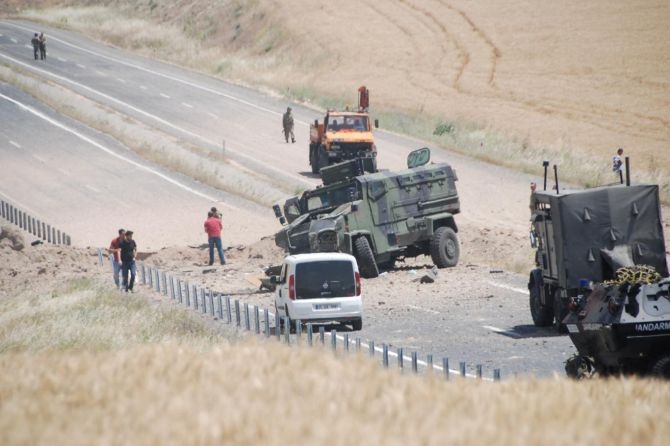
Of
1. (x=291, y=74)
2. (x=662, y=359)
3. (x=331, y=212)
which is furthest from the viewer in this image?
(x=291, y=74)

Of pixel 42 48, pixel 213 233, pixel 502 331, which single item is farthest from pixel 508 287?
pixel 42 48

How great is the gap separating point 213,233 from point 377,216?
6.20m

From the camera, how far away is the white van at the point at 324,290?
25734 millimetres

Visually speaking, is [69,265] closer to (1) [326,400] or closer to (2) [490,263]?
(2) [490,263]

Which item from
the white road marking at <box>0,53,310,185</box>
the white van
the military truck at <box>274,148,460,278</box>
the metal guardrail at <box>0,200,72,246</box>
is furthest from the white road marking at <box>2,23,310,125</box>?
the white van

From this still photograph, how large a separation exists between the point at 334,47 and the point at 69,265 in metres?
50.3

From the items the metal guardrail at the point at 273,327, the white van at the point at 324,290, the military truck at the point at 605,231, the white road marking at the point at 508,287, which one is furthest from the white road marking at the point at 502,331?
the white road marking at the point at 508,287

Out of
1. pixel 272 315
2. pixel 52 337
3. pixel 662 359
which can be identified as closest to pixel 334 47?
pixel 272 315

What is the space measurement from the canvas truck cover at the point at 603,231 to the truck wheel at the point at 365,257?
30.4 feet

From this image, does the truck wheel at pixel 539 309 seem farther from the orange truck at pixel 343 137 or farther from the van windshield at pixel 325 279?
the orange truck at pixel 343 137

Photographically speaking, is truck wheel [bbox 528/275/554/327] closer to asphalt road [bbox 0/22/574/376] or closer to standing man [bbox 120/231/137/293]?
asphalt road [bbox 0/22/574/376]

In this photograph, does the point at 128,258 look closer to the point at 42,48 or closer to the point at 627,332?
the point at 627,332

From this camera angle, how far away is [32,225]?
4447cm

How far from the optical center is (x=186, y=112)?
6838cm
